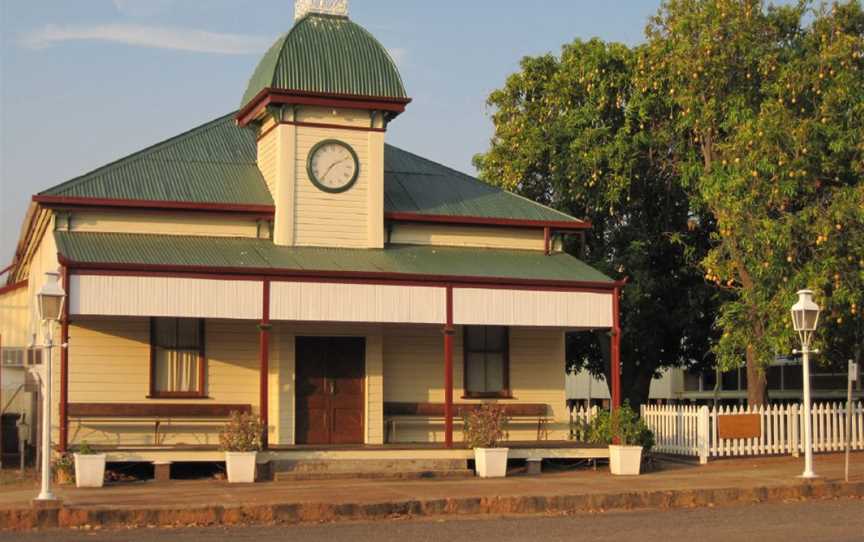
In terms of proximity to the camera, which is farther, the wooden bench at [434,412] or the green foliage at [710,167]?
the green foliage at [710,167]

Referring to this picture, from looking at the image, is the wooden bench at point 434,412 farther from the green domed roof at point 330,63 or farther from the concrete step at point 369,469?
the green domed roof at point 330,63

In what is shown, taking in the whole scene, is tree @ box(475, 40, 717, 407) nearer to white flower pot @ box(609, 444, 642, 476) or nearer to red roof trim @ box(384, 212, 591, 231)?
red roof trim @ box(384, 212, 591, 231)

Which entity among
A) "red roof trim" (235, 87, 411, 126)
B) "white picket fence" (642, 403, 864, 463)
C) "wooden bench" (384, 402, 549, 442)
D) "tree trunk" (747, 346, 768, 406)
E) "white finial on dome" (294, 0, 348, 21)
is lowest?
"white picket fence" (642, 403, 864, 463)

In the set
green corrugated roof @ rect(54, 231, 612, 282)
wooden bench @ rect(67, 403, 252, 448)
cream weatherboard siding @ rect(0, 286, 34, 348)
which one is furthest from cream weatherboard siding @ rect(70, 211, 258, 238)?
cream weatherboard siding @ rect(0, 286, 34, 348)

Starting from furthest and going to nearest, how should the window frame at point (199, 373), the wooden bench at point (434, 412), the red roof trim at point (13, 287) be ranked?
the red roof trim at point (13, 287) → the wooden bench at point (434, 412) → the window frame at point (199, 373)

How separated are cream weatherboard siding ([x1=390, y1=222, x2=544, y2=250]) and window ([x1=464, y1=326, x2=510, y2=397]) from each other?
5.48ft

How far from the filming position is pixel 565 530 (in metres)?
15.9

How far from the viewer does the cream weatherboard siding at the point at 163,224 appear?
23156 mm

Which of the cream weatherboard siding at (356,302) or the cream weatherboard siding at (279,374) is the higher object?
the cream weatherboard siding at (356,302)

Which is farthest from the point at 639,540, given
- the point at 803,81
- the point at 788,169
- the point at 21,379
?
the point at 21,379

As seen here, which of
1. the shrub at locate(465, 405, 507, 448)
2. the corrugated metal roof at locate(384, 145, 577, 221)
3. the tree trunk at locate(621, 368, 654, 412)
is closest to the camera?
the shrub at locate(465, 405, 507, 448)

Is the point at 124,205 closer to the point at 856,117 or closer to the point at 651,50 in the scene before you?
the point at 651,50

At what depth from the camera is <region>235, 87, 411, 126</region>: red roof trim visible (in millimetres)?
23500

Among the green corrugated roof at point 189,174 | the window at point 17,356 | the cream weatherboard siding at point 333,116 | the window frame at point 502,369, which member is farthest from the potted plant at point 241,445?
the window at point 17,356
